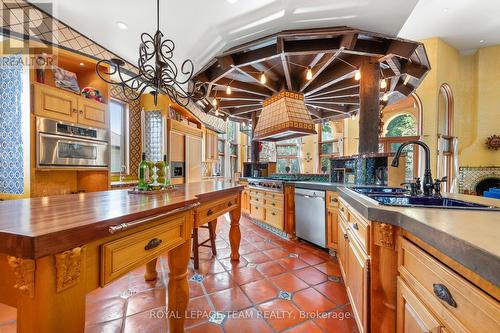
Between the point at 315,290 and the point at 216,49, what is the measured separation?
3066 millimetres

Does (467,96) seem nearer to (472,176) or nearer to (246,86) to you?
(472,176)

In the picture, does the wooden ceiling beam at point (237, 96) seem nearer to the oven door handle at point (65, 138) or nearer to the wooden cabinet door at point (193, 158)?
the wooden cabinet door at point (193, 158)

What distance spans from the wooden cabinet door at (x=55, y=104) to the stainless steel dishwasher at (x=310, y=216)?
318cm

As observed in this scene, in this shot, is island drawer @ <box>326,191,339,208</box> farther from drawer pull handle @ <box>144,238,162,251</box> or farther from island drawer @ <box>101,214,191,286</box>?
drawer pull handle @ <box>144,238,162,251</box>

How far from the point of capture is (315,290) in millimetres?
1925

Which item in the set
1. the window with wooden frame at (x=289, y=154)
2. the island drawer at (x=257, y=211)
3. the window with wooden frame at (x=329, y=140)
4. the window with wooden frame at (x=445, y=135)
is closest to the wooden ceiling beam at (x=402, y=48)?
the island drawer at (x=257, y=211)

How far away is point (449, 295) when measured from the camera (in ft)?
2.07

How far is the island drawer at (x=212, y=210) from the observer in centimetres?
160

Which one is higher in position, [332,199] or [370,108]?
[370,108]

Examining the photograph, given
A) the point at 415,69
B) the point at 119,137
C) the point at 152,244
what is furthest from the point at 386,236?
the point at 119,137

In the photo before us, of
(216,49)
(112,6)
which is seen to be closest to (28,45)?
(112,6)

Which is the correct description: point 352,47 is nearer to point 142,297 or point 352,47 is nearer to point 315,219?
point 315,219

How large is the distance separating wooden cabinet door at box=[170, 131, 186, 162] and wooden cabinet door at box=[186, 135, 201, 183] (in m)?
0.16

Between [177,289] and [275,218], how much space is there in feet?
7.82
